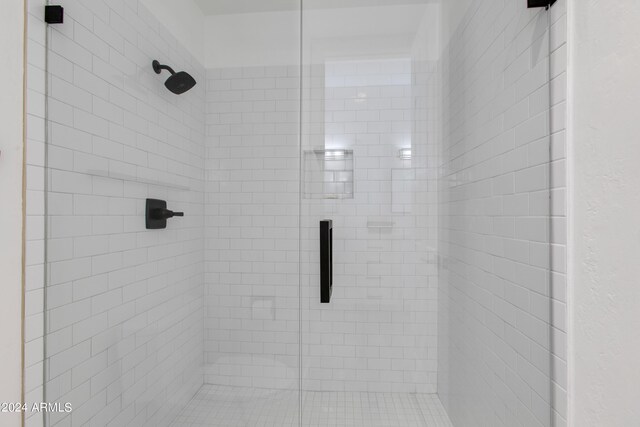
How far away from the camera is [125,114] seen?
4.14 feet

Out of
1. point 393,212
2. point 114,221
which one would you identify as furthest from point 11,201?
point 393,212

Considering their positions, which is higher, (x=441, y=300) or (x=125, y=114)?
(x=125, y=114)

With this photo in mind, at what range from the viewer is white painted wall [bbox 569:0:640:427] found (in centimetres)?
71

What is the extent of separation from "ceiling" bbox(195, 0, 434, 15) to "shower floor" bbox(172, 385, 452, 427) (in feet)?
5.17

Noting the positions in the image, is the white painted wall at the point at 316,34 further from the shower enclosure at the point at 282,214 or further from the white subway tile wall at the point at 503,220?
the white subway tile wall at the point at 503,220

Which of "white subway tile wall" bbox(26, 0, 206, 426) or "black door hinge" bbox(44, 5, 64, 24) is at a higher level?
"black door hinge" bbox(44, 5, 64, 24)

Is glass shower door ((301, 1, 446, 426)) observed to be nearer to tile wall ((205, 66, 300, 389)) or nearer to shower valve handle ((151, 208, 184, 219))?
tile wall ((205, 66, 300, 389))

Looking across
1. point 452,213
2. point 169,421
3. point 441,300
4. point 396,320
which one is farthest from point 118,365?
point 452,213

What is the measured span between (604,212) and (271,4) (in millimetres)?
1421

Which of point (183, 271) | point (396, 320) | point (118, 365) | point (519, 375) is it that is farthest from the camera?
point (396, 320)

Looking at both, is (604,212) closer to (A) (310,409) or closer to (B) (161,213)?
(A) (310,409)

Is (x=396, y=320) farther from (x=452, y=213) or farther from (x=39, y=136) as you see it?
(x=39, y=136)

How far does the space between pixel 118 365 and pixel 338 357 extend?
0.87 m

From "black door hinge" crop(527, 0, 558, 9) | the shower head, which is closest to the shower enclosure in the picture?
the shower head
